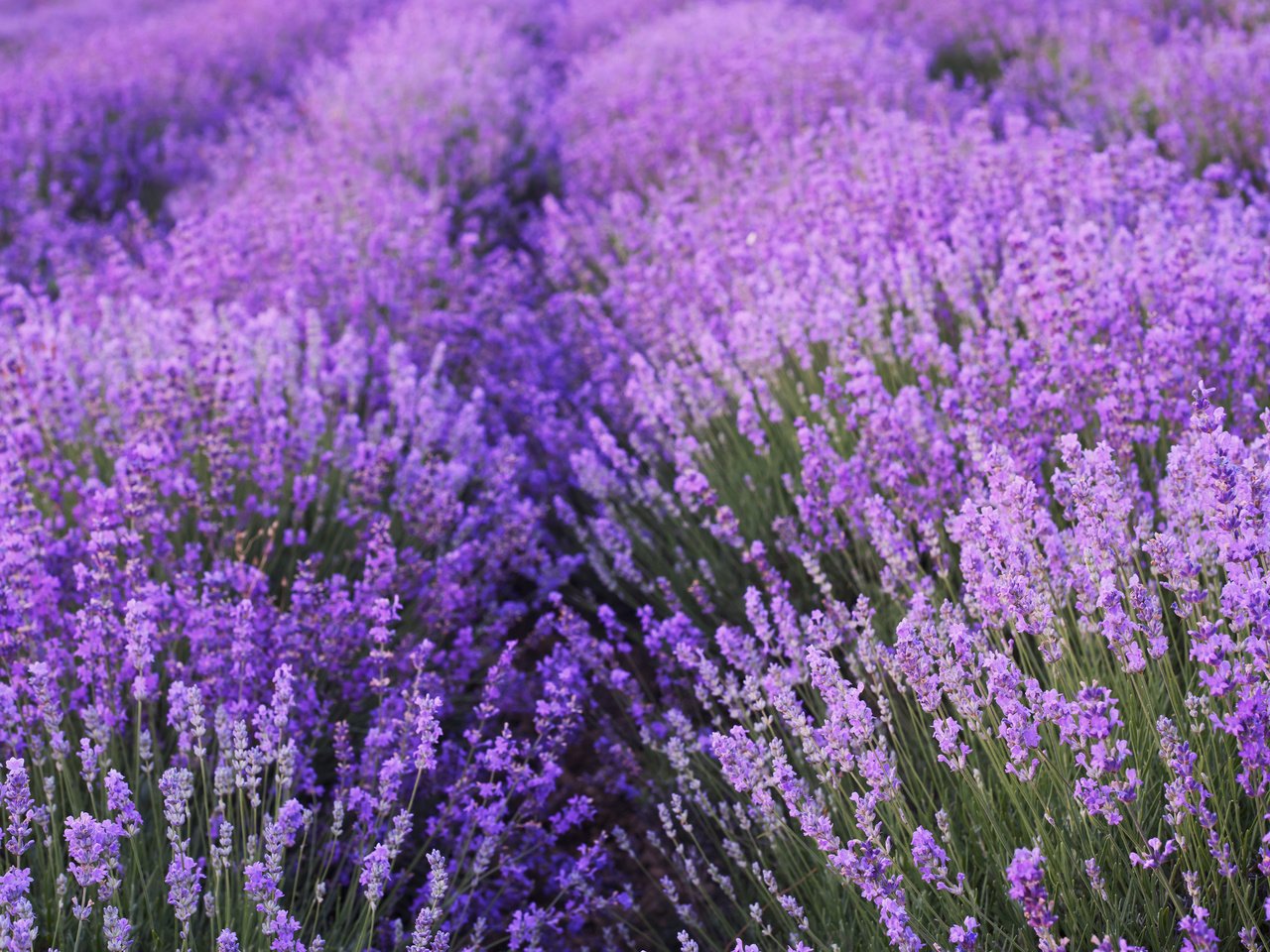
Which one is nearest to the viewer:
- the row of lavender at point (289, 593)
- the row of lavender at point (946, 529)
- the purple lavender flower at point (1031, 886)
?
the purple lavender flower at point (1031, 886)

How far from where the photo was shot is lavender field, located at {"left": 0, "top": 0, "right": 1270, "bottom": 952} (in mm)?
1550

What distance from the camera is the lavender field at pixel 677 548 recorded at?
155 cm

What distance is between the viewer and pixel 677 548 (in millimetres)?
2863

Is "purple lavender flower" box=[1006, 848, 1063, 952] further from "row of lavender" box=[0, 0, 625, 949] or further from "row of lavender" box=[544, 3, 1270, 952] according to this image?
"row of lavender" box=[0, 0, 625, 949]

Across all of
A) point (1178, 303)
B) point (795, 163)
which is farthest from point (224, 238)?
point (1178, 303)

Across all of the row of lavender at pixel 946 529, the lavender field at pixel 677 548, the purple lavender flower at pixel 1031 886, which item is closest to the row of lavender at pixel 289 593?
the lavender field at pixel 677 548

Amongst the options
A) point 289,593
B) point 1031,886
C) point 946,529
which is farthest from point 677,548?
point 1031,886

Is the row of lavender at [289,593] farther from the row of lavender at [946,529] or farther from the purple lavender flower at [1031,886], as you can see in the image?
the purple lavender flower at [1031,886]

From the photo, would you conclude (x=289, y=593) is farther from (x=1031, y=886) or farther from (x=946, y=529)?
(x=1031, y=886)

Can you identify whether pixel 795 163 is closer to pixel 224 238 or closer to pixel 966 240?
pixel 966 240

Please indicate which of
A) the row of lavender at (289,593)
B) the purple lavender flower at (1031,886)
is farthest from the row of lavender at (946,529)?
the row of lavender at (289,593)

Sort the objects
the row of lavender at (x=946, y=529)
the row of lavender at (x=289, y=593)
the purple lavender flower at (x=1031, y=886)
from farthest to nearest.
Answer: the row of lavender at (x=289, y=593)
the row of lavender at (x=946, y=529)
the purple lavender flower at (x=1031, y=886)

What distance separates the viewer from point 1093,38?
259 inches

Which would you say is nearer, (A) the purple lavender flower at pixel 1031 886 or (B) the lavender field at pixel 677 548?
(A) the purple lavender flower at pixel 1031 886
